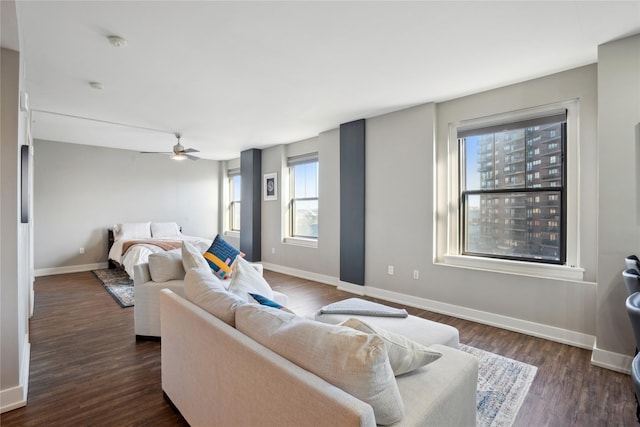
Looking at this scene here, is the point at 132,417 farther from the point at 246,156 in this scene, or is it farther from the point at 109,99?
the point at 246,156

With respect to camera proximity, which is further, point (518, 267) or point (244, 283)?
point (518, 267)

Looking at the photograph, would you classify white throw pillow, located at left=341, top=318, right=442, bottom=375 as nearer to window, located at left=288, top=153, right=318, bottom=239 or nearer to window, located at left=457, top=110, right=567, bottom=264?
window, located at left=457, top=110, right=567, bottom=264

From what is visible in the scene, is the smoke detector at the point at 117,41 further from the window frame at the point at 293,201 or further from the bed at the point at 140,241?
the window frame at the point at 293,201

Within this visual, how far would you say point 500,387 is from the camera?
7.39 ft

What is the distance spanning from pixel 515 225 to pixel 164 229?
6.63 meters

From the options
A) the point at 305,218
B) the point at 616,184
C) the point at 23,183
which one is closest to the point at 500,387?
the point at 616,184

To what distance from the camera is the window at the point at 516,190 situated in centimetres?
319

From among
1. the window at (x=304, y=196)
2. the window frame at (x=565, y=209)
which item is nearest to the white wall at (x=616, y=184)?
the window frame at (x=565, y=209)

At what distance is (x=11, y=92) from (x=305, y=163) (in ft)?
14.5

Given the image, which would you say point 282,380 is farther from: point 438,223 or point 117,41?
point 438,223

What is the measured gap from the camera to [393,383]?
1.00 metres

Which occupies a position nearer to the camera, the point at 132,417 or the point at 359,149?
the point at 132,417

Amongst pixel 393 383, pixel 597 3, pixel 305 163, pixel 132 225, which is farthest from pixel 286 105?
pixel 132 225

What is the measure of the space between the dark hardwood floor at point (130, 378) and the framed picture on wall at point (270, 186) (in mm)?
3220
